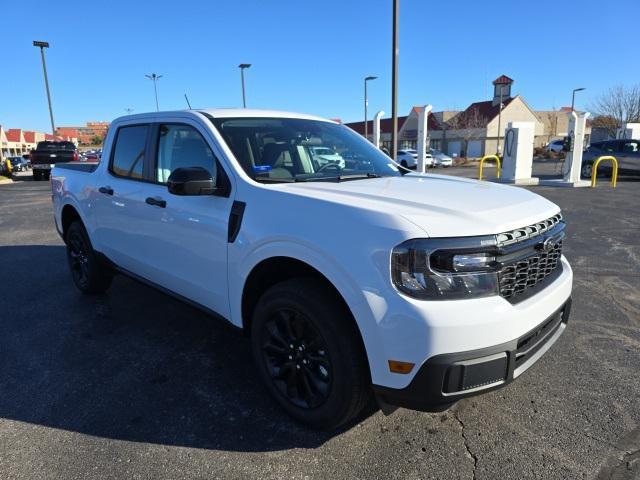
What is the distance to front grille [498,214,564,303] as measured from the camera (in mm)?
2240

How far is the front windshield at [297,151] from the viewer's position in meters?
3.11

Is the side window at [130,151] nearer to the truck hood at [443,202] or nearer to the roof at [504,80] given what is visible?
the truck hood at [443,202]

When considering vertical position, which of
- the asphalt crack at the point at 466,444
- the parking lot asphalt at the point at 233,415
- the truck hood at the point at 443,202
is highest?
the truck hood at the point at 443,202

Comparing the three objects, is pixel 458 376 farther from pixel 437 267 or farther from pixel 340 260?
pixel 340 260

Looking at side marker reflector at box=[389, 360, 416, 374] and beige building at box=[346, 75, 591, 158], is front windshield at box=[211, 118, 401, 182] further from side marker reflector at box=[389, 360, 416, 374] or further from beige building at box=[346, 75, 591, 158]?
beige building at box=[346, 75, 591, 158]

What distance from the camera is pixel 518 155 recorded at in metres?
17.3

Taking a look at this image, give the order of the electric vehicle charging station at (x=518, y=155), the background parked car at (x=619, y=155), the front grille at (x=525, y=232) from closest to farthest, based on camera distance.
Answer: the front grille at (x=525, y=232)
the electric vehicle charging station at (x=518, y=155)
the background parked car at (x=619, y=155)

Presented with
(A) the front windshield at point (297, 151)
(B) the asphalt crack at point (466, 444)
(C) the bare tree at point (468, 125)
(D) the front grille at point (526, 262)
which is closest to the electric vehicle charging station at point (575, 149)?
(A) the front windshield at point (297, 151)

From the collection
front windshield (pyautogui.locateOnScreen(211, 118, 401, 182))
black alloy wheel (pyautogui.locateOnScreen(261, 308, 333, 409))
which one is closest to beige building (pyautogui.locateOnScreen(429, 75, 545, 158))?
front windshield (pyautogui.locateOnScreen(211, 118, 401, 182))

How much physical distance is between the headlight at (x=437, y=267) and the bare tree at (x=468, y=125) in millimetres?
56188

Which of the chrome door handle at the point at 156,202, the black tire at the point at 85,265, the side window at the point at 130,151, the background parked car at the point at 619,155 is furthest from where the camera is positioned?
the background parked car at the point at 619,155

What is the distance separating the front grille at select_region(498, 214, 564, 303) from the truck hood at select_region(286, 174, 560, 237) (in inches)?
2.4

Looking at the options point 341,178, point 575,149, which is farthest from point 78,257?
point 575,149

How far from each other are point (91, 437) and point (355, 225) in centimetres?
195
